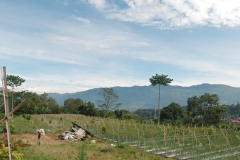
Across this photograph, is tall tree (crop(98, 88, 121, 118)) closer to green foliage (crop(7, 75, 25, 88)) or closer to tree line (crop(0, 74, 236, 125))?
tree line (crop(0, 74, 236, 125))

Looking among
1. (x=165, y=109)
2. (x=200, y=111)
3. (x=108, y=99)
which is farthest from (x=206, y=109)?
(x=108, y=99)

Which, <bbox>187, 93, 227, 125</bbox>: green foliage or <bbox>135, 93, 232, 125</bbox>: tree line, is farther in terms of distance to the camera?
<bbox>135, 93, 232, 125</bbox>: tree line

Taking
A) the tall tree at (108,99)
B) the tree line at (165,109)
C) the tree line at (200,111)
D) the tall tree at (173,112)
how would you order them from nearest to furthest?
the tree line at (165,109) → the tree line at (200,111) → the tall tree at (173,112) → the tall tree at (108,99)

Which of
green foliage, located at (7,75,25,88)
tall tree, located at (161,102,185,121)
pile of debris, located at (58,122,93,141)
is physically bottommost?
pile of debris, located at (58,122,93,141)

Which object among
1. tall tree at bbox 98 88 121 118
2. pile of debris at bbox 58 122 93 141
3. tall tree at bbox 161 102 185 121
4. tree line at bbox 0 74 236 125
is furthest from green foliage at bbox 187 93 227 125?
pile of debris at bbox 58 122 93 141

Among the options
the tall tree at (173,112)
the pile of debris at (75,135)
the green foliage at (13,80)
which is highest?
the green foliage at (13,80)

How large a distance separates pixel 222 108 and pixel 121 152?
64.3 ft

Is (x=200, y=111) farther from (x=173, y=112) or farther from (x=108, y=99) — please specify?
(x=108, y=99)

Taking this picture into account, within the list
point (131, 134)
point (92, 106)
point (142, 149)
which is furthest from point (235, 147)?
point (92, 106)

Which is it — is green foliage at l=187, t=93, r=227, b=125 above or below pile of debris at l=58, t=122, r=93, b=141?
above

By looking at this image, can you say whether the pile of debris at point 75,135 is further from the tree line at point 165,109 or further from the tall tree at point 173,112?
the tall tree at point 173,112

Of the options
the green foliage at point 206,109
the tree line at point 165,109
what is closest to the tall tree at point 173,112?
the tree line at point 165,109

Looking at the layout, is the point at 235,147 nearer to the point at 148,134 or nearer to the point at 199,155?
the point at 199,155

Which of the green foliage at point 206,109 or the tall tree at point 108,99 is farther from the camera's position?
the tall tree at point 108,99
